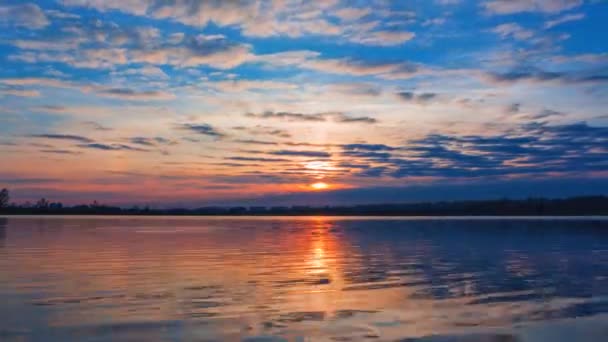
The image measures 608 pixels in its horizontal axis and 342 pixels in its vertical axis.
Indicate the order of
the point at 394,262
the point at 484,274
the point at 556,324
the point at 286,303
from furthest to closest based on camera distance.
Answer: the point at 394,262 < the point at 484,274 < the point at 286,303 < the point at 556,324

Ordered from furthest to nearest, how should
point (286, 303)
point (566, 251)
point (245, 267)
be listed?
point (566, 251) → point (245, 267) → point (286, 303)

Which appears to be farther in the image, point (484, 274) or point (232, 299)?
point (484, 274)

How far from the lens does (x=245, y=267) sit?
891 inches

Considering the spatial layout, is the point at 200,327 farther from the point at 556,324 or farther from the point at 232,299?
the point at 556,324

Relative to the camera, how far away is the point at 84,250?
99.3 ft

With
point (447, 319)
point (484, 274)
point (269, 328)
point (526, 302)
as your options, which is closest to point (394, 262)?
point (484, 274)

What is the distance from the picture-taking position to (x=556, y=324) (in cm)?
1238

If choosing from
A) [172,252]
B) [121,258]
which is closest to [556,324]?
[121,258]

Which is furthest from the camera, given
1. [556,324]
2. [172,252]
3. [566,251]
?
[566,251]

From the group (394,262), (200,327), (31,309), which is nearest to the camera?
(200,327)

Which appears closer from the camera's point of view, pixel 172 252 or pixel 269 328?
pixel 269 328

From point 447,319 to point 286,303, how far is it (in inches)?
151

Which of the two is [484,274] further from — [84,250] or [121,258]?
[84,250]

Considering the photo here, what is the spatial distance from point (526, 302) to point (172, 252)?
62.0 ft
